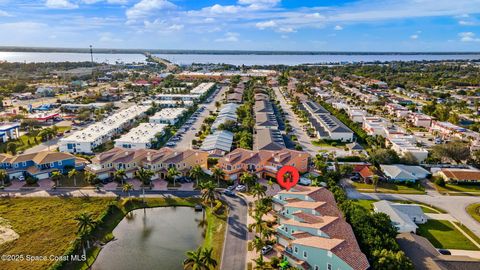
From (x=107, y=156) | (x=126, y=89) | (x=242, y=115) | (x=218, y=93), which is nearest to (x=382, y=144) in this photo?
(x=242, y=115)

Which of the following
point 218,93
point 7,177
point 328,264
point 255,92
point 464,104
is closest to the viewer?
point 328,264

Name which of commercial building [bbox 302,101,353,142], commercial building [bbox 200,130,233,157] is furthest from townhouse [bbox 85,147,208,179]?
commercial building [bbox 302,101,353,142]

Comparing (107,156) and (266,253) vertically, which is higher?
(107,156)

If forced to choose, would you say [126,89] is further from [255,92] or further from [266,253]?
[266,253]

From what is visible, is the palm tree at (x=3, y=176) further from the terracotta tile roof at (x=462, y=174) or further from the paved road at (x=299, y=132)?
the terracotta tile roof at (x=462, y=174)

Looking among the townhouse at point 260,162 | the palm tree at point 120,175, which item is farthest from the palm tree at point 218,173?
the palm tree at point 120,175
